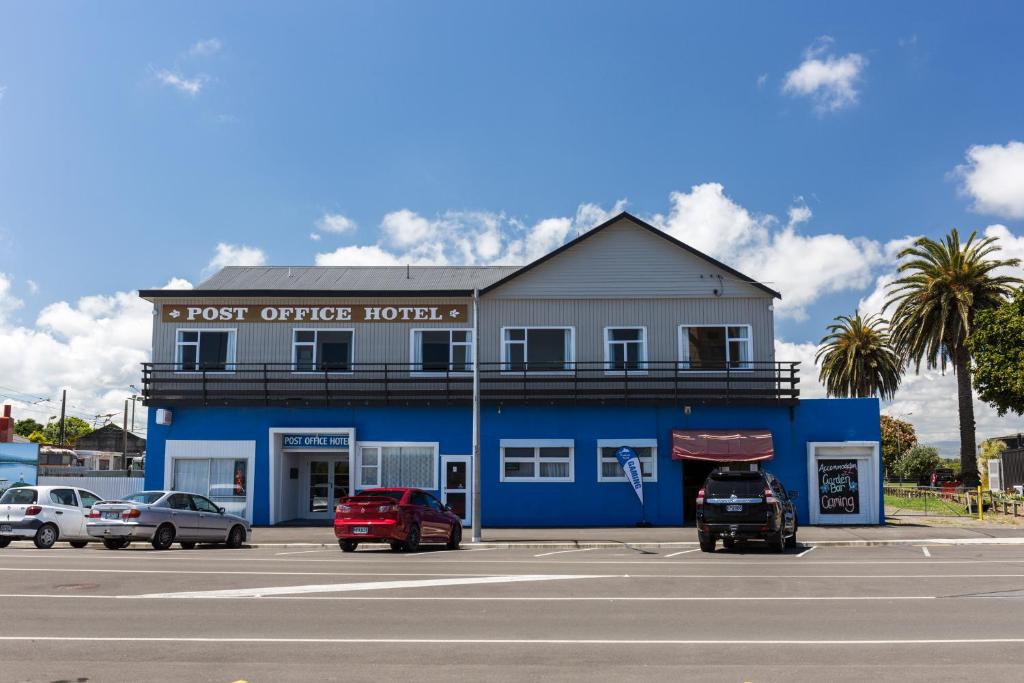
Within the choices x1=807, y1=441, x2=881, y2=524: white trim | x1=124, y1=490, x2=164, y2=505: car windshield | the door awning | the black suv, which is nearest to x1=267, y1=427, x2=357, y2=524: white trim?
x1=124, y1=490, x2=164, y2=505: car windshield

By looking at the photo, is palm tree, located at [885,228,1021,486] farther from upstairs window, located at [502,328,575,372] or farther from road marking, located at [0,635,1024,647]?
road marking, located at [0,635,1024,647]

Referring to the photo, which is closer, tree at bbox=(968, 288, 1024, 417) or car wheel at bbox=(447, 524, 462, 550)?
car wheel at bbox=(447, 524, 462, 550)

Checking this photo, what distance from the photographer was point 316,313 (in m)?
32.2

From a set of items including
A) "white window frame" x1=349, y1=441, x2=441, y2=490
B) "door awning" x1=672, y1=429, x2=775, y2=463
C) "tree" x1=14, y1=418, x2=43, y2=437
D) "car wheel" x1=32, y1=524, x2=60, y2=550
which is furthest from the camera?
"tree" x1=14, y1=418, x2=43, y2=437

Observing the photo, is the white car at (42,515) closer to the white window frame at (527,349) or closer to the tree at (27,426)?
the white window frame at (527,349)

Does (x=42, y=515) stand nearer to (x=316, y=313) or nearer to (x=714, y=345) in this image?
(x=316, y=313)

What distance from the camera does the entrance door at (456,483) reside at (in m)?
30.5

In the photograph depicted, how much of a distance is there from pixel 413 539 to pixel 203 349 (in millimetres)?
14242

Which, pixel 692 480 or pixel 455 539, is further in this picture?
pixel 692 480

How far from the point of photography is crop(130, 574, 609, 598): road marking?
13.2 m

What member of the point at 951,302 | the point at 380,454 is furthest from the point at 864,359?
the point at 380,454

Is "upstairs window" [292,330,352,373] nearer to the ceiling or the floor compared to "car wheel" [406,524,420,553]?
nearer to the ceiling

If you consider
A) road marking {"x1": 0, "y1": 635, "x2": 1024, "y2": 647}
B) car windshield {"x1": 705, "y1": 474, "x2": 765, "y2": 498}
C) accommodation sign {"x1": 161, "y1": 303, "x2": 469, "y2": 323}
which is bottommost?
road marking {"x1": 0, "y1": 635, "x2": 1024, "y2": 647}

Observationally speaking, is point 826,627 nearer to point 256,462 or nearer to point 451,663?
point 451,663
